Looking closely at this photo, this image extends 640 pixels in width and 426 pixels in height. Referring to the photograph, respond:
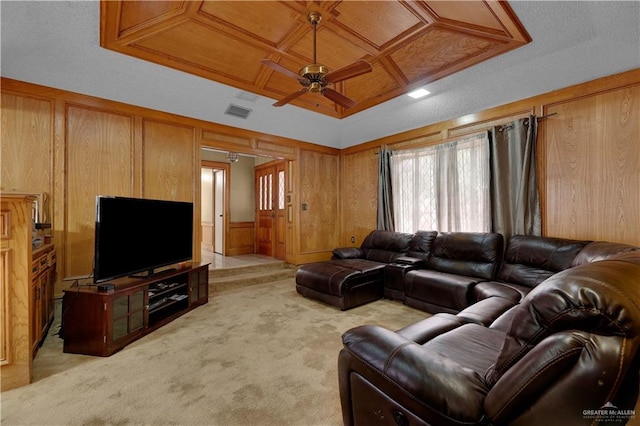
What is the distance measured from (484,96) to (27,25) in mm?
4937

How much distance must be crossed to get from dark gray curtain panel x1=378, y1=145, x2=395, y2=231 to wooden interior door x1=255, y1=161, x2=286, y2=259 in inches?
80.5

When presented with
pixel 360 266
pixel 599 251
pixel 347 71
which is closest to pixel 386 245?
pixel 360 266

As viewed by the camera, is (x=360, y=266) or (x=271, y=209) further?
(x=271, y=209)

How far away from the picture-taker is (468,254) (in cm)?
367

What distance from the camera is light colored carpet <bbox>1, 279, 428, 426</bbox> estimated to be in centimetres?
174

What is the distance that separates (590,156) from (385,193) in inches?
109

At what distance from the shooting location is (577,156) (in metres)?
3.27

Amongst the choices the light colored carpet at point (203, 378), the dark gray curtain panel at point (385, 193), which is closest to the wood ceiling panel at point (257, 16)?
the dark gray curtain panel at point (385, 193)

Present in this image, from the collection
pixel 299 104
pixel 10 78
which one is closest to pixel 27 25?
pixel 10 78

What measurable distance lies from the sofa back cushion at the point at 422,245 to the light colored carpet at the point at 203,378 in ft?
3.80

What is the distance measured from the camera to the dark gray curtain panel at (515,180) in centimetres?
355

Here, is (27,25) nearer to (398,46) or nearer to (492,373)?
(398,46)

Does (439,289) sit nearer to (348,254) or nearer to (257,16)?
(348,254)

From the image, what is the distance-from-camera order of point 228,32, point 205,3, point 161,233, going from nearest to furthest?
point 205,3 < point 228,32 < point 161,233
